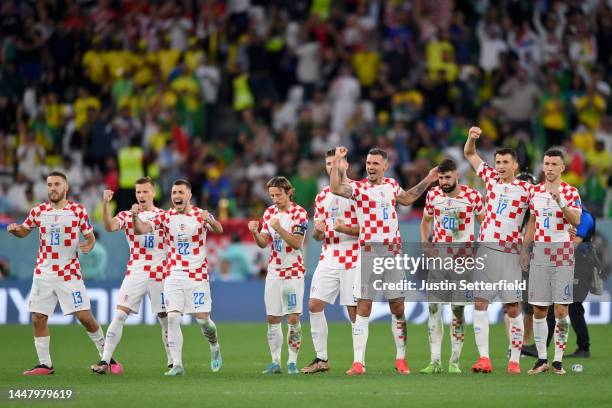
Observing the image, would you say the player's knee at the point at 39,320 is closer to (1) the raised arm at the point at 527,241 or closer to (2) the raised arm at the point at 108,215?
(2) the raised arm at the point at 108,215

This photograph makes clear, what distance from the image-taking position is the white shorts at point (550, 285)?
1506 centimetres

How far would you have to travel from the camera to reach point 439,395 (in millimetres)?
12969

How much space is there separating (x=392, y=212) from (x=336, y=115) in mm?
13493

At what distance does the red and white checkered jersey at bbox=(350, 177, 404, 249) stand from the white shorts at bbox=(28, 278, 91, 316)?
3582mm

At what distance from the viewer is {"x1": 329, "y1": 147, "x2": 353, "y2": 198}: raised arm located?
14.8 m

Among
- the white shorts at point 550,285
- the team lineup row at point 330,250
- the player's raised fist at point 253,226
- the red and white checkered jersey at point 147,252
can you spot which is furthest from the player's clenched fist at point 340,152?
the red and white checkered jersey at point 147,252

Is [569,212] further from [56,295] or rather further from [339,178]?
[56,295]

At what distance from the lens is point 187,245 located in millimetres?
15688

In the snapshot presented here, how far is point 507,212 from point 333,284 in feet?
7.49

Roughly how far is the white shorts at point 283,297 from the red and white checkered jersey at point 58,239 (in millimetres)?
2401

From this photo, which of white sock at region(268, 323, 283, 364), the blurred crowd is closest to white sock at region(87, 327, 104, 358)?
white sock at region(268, 323, 283, 364)

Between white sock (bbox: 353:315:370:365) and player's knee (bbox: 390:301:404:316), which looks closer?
white sock (bbox: 353:315:370:365)

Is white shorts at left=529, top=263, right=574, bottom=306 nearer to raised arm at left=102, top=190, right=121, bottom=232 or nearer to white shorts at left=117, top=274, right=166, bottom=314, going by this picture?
white shorts at left=117, top=274, right=166, bottom=314

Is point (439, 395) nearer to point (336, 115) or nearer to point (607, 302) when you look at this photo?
point (607, 302)
